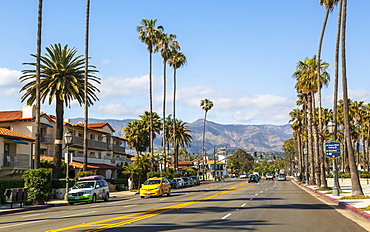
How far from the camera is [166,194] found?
127 ft

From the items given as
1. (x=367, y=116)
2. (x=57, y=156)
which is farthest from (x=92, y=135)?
(x=367, y=116)

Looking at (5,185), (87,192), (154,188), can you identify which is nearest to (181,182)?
(154,188)

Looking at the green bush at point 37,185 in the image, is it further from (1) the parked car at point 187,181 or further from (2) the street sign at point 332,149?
(1) the parked car at point 187,181

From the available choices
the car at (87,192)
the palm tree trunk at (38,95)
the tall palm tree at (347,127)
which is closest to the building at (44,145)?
the palm tree trunk at (38,95)

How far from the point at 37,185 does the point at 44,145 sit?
87.0ft

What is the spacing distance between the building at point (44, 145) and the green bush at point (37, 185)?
10860mm

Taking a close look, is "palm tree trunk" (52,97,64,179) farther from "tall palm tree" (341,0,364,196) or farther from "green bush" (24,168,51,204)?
"tall palm tree" (341,0,364,196)

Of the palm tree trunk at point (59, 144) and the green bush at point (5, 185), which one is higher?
the palm tree trunk at point (59, 144)

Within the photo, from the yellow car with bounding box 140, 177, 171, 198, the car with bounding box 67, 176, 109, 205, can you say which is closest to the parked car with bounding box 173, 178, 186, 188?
the yellow car with bounding box 140, 177, 171, 198

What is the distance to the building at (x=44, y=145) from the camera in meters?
41.6

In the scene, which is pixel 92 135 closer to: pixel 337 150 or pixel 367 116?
pixel 337 150

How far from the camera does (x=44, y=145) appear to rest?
54906 millimetres

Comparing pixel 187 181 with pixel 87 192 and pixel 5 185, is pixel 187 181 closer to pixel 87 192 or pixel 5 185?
pixel 87 192

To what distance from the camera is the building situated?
41.6 metres
